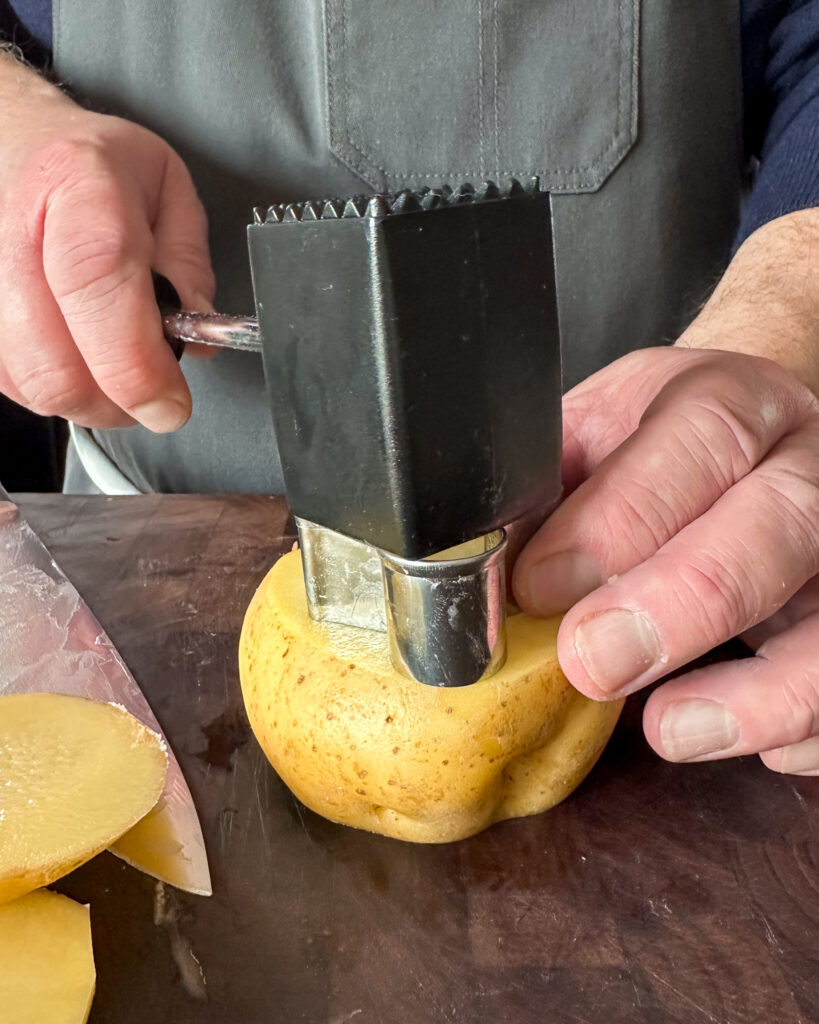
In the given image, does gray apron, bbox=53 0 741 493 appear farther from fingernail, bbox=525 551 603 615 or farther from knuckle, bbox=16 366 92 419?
fingernail, bbox=525 551 603 615

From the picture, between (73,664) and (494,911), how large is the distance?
470mm

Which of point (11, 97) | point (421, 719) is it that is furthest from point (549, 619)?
point (11, 97)

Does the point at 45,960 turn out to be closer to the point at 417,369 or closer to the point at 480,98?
the point at 417,369

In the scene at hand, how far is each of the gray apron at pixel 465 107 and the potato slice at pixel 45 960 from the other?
3.06 ft

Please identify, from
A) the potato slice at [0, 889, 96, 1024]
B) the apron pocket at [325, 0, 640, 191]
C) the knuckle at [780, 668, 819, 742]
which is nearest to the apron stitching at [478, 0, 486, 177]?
the apron pocket at [325, 0, 640, 191]

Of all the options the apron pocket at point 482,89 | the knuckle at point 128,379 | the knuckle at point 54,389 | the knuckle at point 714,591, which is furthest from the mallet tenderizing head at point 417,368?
the apron pocket at point 482,89

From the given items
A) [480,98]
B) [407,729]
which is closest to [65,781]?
[407,729]

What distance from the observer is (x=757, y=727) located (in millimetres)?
667

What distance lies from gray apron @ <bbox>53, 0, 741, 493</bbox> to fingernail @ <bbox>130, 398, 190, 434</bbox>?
0.39m

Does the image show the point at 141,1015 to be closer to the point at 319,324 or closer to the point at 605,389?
the point at 319,324

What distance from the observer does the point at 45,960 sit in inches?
22.5

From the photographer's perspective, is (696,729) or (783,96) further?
(783,96)

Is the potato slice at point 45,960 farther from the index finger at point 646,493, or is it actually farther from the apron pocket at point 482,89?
the apron pocket at point 482,89

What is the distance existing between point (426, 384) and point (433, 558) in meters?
0.15
